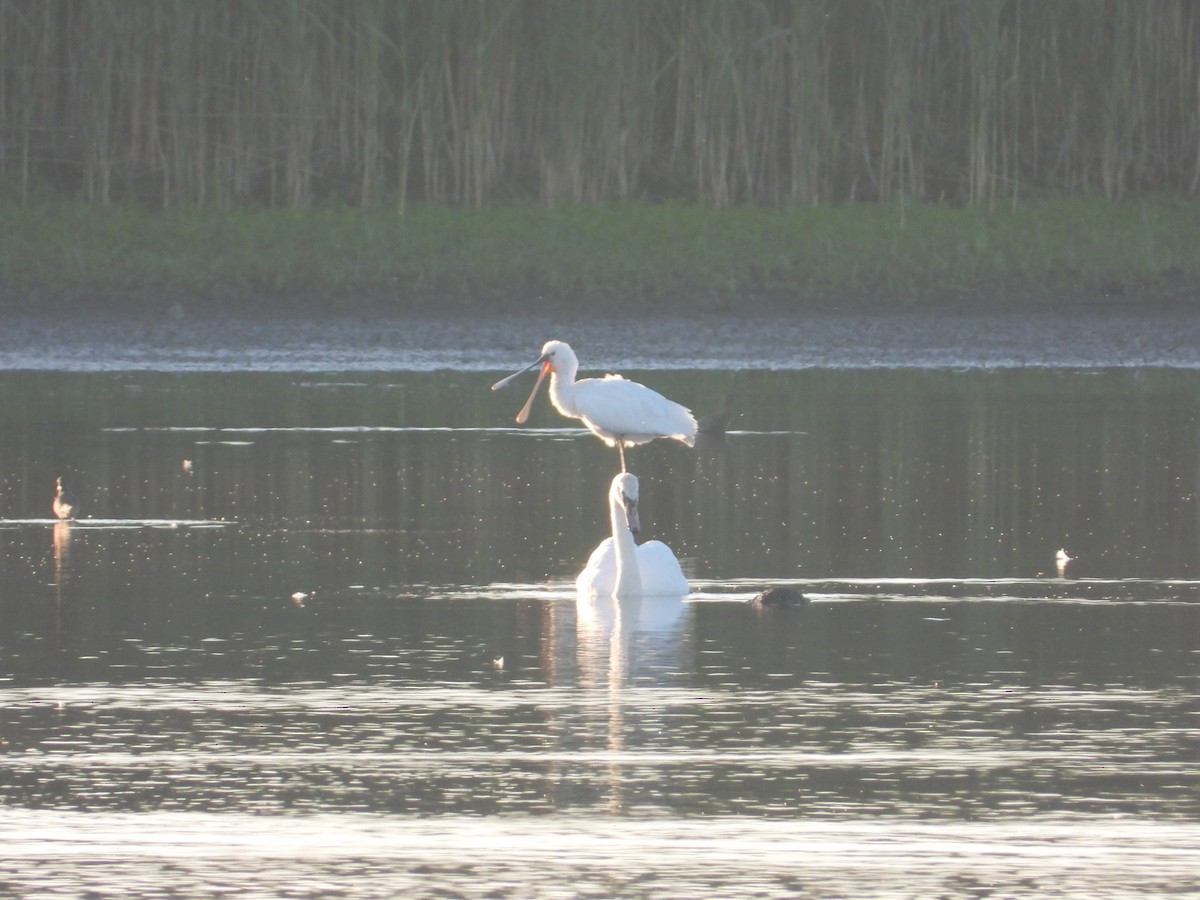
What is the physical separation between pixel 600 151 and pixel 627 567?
1542cm

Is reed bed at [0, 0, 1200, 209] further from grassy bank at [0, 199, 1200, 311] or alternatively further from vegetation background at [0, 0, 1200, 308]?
grassy bank at [0, 199, 1200, 311]

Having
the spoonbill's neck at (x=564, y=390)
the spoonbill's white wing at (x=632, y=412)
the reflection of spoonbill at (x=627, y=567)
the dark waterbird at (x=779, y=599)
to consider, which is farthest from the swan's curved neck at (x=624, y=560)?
the spoonbill's neck at (x=564, y=390)

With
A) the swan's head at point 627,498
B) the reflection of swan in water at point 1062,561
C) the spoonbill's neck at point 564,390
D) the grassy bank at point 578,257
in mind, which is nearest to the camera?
the swan's head at point 627,498

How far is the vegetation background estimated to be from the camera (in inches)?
856

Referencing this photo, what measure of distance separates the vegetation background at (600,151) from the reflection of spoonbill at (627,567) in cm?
1174

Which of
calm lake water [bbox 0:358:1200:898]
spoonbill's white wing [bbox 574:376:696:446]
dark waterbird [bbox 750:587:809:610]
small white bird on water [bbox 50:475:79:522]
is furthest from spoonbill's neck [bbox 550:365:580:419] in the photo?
dark waterbird [bbox 750:587:809:610]

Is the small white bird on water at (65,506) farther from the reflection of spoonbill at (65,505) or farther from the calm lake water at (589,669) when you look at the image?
the calm lake water at (589,669)

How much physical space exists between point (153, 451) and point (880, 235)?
399 inches

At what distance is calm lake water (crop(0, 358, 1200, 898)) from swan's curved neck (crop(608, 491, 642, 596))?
0.13 m

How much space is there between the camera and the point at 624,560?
937 centimetres

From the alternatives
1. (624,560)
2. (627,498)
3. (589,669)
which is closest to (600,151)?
(627,498)

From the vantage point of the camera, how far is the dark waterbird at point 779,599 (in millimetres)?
9031

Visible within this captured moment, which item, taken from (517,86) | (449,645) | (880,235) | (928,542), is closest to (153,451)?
(928,542)

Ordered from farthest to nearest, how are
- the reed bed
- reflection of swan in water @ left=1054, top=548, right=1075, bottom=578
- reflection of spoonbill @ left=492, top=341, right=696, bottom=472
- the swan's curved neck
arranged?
1. the reed bed
2. reflection of spoonbill @ left=492, top=341, right=696, bottom=472
3. reflection of swan in water @ left=1054, top=548, right=1075, bottom=578
4. the swan's curved neck
